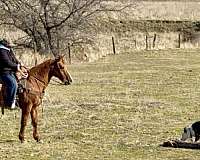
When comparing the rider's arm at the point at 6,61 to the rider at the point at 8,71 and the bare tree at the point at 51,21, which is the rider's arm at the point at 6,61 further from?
the bare tree at the point at 51,21

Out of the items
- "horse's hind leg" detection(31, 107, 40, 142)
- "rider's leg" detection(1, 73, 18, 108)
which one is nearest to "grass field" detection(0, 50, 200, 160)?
"horse's hind leg" detection(31, 107, 40, 142)

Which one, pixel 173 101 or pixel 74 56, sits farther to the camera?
pixel 74 56

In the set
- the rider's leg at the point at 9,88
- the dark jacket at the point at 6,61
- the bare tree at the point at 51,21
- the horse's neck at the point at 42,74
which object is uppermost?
the bare tree at the point at 51,21

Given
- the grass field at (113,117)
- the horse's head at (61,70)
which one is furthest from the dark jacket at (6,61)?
the grass field at (113,117)

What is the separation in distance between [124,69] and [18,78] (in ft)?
60.9

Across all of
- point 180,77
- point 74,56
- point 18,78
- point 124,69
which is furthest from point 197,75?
point 18,78

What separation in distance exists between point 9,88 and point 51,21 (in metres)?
21.8

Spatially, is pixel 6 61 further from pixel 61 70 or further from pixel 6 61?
pixel 61 70

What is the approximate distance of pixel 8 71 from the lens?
39.4 feet

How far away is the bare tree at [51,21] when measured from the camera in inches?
1278

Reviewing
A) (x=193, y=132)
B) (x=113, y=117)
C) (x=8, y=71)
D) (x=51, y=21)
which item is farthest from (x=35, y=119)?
(x=51, y=21)

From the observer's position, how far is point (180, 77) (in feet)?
85.8

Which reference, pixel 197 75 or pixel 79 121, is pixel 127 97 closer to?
pixel 79 121

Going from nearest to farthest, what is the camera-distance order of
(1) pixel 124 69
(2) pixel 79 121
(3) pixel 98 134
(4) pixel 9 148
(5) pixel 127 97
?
(4) pixel 9 148, (3) pixel 98 134, (2) pixel 79 121, (5) pixel 127 97, (1) pixel 124 69
